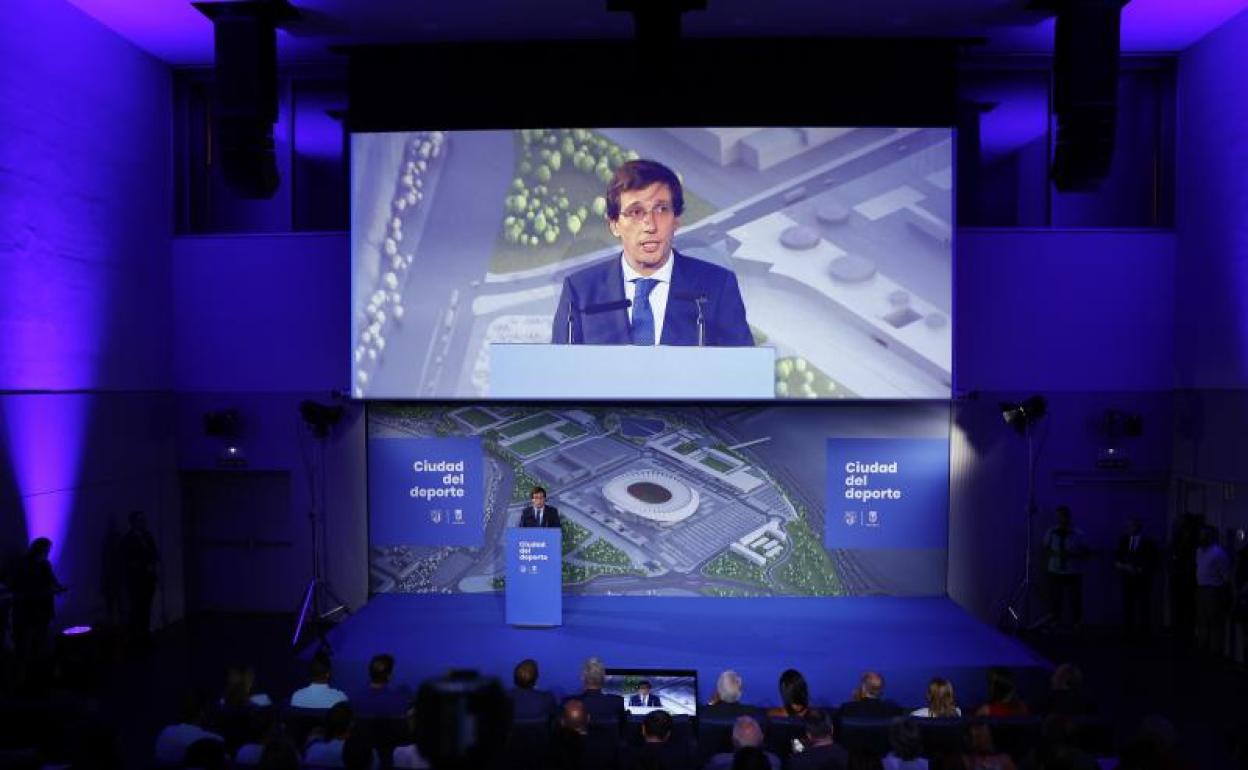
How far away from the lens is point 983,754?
4328 mm

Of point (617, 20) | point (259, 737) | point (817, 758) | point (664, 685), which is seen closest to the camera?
point (817, 758)

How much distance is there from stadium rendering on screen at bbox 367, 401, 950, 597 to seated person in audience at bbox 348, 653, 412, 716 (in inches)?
152

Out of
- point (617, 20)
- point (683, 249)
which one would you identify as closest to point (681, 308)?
point (683, 249)

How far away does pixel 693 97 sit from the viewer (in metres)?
8.85

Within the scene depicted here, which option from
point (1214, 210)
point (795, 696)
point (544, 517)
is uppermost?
point (1214, 210)

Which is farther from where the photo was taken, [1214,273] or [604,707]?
[1214,273]

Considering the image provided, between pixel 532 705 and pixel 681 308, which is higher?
pixel 681 308

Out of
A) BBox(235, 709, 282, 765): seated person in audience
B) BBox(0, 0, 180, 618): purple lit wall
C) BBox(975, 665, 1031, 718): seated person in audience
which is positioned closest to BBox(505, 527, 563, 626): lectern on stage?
BBox(235, 709, 282, 765): seated person in audience

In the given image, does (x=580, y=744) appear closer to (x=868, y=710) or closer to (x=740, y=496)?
(x=868, y=710)

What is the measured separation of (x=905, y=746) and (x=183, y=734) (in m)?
3.49

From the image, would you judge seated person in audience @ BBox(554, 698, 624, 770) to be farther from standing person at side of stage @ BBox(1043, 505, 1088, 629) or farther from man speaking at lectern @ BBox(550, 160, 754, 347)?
standing person at side of stage @ BBox(1043, 505, 1088, 629)

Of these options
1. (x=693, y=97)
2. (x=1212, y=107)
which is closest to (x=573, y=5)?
(x=693, y=97)

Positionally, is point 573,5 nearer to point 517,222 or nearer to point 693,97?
point 693,97

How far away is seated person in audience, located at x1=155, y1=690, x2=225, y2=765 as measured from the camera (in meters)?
4.32
